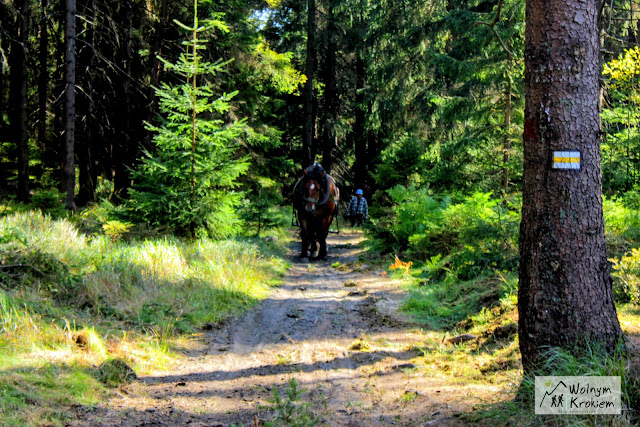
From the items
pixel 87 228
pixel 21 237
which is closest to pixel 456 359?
pixel 21 237

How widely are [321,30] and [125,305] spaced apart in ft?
73.2

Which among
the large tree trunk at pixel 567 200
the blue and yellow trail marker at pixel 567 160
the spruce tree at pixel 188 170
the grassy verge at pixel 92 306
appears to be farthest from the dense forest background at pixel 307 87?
the blue and yellow trail marker at pixel 567 160

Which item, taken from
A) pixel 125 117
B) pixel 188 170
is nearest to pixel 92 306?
pixel 188 170

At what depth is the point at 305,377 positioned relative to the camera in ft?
16.7

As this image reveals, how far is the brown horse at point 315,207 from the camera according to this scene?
1402cm

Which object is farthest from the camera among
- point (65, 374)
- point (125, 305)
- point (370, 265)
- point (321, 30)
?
point (321, 30)

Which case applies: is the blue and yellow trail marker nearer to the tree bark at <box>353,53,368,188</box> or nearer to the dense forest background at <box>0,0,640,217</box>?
the dense forest background at <box>0,0,640,217</box>

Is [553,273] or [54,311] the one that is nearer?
[553,273]

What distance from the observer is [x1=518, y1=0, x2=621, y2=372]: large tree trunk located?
376 cm

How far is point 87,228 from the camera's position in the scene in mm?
10328

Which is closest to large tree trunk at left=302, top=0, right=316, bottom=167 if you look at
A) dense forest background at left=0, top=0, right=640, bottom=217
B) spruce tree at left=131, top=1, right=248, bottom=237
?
dense forest background at left=0, top=0, right=640, bottom=217

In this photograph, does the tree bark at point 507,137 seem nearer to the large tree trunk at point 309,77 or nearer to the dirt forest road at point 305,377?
the dirt forest road at point 305,377

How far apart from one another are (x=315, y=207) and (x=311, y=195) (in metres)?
0.43

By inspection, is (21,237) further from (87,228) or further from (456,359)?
(456,359)
